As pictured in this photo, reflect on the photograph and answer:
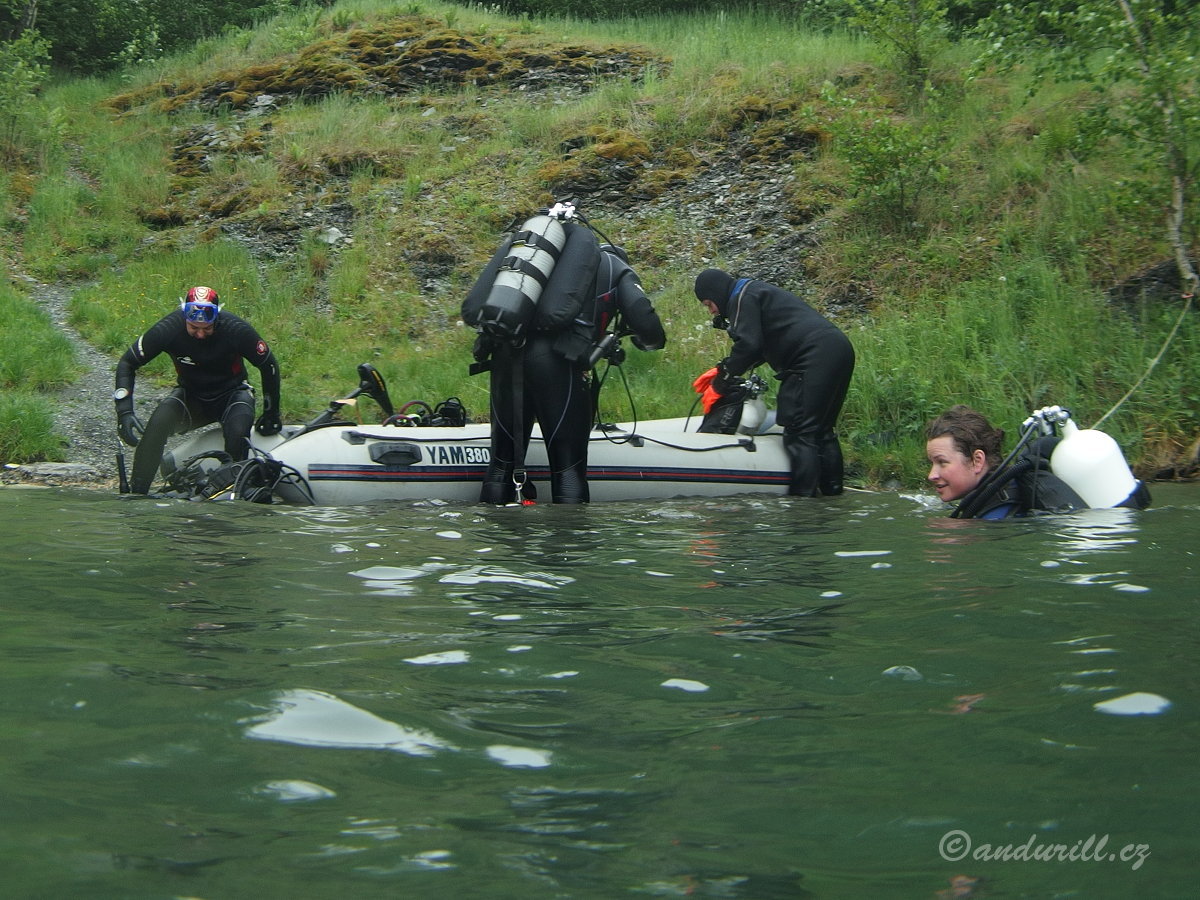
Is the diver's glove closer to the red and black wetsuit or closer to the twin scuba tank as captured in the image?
the red and black wetsuit

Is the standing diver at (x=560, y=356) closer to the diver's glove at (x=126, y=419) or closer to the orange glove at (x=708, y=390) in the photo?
the orange glove at (x=708, y=390)

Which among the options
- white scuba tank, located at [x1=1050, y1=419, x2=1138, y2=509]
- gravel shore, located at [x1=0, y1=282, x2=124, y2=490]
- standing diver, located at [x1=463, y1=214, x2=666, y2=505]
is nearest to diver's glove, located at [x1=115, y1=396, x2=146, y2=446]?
gravel shore, located at [x1=0, y1=282, x2=124, y2=490]

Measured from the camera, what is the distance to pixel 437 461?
7.40m

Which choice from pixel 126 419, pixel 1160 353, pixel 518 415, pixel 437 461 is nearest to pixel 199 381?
pixel 126 419

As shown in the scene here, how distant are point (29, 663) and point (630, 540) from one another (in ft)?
9.85

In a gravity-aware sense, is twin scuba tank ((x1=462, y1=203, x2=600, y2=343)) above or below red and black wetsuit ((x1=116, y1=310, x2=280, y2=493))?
above

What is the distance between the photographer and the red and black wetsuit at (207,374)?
7.53 metres

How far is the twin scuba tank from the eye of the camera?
21.0 ft

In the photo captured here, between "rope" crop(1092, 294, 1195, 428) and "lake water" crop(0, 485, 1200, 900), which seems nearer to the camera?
"lake water" crop(0, 485, 1200, 900)

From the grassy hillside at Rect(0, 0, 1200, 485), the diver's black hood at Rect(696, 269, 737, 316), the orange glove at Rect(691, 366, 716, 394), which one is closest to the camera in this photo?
the diver's black hood at Rect(696, 269, 737, 316)

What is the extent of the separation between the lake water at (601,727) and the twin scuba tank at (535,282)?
224 cm

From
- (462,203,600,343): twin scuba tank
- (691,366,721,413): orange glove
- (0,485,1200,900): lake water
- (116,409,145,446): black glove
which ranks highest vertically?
(462,203,600,343): twin scuba tank

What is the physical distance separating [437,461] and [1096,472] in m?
3.96

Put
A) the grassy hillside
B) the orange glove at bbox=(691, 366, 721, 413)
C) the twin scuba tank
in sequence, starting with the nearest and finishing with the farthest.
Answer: the twin scuba tank < the orange glove at bbox=(691, 366, 721, 413) < the grassy hillside
